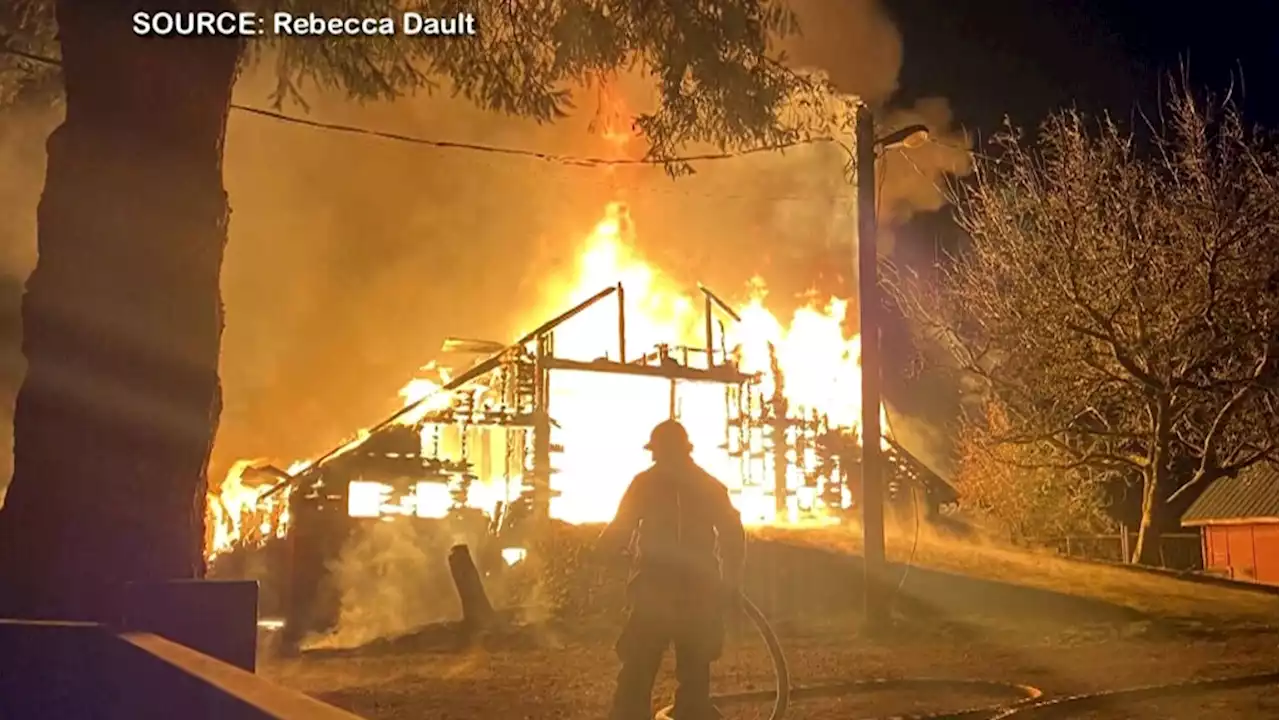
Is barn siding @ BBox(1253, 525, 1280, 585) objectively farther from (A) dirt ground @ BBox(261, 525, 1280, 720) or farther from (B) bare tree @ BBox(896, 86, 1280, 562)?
(A) dirt ground @ BBox(261, 525, 1280, 720)

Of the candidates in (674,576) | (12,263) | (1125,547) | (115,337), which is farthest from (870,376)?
(1125,547)

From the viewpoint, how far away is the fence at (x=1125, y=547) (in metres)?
33.5

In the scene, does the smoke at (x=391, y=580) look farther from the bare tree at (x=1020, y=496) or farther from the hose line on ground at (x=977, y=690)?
the bare tree at (x=1020, y=496)

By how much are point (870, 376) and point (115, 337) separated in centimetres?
934

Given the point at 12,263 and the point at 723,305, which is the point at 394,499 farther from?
the point at 12,263

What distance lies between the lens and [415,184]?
28.8 metres

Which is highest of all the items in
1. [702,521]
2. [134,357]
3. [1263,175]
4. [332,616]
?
[1263,175]

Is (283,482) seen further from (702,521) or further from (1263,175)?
(1263,175)

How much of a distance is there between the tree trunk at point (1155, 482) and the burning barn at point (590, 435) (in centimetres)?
464

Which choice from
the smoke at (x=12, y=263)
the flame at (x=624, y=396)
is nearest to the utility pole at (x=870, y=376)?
the flame at (x=624, y=396)

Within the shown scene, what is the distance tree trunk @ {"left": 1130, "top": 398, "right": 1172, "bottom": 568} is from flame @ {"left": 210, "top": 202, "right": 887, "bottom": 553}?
581 cm

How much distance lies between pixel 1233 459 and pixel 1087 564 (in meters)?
6.85

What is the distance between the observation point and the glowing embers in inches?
784

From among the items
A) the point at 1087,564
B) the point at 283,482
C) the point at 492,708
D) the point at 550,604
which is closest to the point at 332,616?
the point at 283,482
